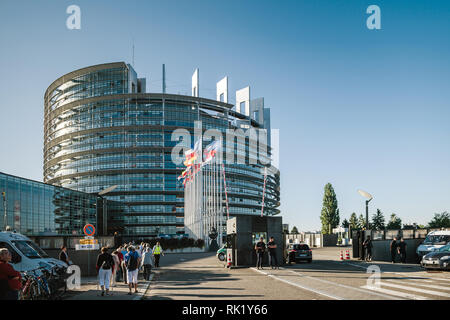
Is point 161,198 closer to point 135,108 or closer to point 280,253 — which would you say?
point 135,108

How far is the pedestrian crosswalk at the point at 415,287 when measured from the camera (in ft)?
39.1

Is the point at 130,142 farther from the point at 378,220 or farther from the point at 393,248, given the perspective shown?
the point at 393,248

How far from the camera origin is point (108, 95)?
358 ft

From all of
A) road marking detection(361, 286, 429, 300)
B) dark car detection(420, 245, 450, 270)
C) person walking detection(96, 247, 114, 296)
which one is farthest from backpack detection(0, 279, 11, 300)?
dark car detection(420, 245, 450, 270)

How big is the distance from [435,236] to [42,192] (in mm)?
53900

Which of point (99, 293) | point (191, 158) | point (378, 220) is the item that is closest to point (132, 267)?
point (99, 293)

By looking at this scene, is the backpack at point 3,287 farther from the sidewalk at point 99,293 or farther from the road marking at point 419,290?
the road marking at point 419,290

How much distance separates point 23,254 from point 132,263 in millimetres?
3504

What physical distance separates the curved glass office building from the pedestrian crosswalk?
303 ft

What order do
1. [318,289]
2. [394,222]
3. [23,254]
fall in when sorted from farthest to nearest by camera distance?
[394,222] → [318,289] → [23,254]

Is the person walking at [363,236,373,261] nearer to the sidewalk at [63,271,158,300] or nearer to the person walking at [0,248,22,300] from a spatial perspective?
the sidewalk at [63,271,158,300]

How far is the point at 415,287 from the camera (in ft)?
46.1

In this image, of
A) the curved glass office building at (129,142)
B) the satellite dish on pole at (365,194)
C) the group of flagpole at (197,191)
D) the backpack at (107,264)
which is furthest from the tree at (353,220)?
the backpack at (107,264)

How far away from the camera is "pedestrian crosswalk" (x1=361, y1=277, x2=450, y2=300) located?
39.1 feet
